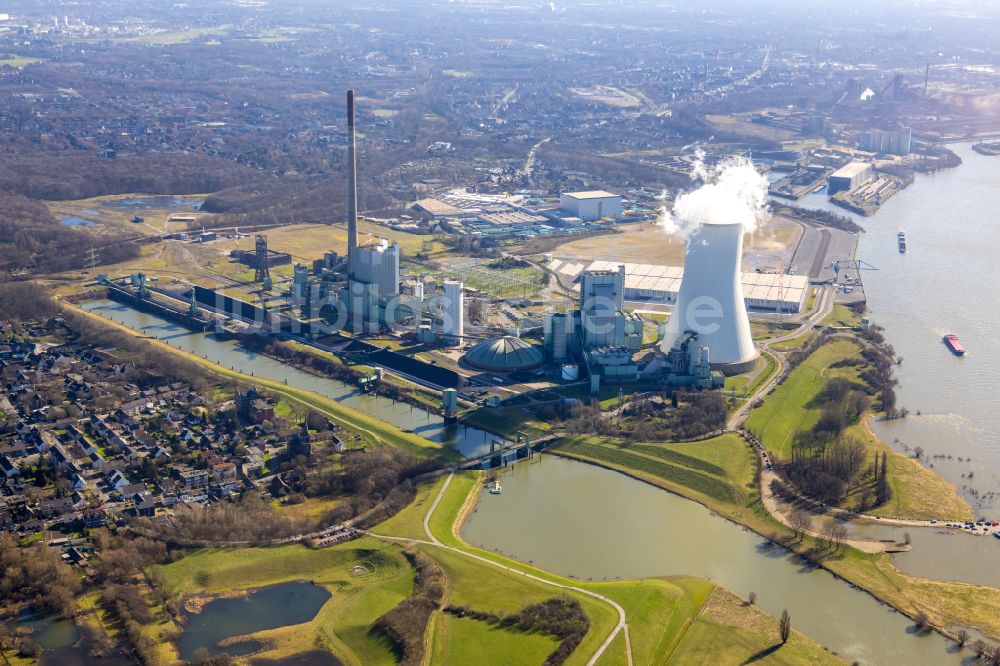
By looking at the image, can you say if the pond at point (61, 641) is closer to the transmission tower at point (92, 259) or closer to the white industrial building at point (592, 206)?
the transmission tower at point (92, 259)

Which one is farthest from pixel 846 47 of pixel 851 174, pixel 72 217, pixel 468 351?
pixel 468 351

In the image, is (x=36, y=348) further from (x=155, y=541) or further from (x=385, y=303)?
(x=155, y=541)

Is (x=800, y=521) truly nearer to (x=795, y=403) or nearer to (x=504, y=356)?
(x=795, y=403)

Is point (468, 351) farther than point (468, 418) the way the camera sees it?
Yes

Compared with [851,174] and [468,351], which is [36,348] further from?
[851,174]

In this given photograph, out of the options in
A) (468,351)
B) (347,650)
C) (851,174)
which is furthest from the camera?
(851,174)

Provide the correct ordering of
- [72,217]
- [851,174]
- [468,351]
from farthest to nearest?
[851,174]
[72,217]
[468,351]
